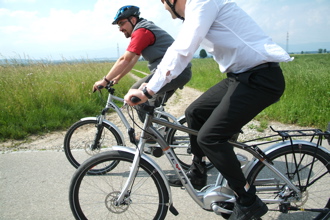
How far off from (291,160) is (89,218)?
2.00 metres

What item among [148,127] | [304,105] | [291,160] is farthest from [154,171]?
[304,105]

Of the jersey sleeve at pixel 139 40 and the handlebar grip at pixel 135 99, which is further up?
the jersey sleeve at pixel 139 40

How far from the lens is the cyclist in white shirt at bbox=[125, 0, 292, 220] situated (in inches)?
71.9

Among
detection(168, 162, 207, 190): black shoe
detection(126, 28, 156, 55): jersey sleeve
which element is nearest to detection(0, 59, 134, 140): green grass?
detection(126, 28, 156, 55): jersey sleeve

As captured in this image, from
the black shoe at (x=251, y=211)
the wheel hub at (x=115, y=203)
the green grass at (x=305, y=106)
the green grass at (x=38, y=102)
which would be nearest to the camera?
the black shoe at (x=251, y=211)

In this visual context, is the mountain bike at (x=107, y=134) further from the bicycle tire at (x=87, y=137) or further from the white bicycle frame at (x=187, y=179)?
the white bicycle frame at (x=187, y=179)

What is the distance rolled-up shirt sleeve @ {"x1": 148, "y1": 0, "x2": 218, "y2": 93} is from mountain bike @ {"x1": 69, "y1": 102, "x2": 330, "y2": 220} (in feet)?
1.51

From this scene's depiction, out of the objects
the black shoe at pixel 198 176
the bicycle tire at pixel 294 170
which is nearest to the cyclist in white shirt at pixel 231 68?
the bicycle tire at pixel 294 170

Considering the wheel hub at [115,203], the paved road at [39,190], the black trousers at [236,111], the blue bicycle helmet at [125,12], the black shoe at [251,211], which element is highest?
the blue bicycle helmet at [125,12]

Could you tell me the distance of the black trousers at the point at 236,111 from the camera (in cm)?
199

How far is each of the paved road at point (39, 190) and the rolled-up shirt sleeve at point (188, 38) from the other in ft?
5.23

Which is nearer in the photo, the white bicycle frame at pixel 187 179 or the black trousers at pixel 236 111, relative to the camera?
the black trousers at pixel 236 111

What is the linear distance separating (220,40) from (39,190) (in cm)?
279

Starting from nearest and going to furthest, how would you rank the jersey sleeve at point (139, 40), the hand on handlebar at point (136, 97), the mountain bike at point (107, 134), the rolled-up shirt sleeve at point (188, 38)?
the rolled-up shirt sleeve at point (188, 38) < the hand on handlebar at point (136, 97) < the jersey sleeve at point (139, 40) < the mountain bike at point (107, 134)
